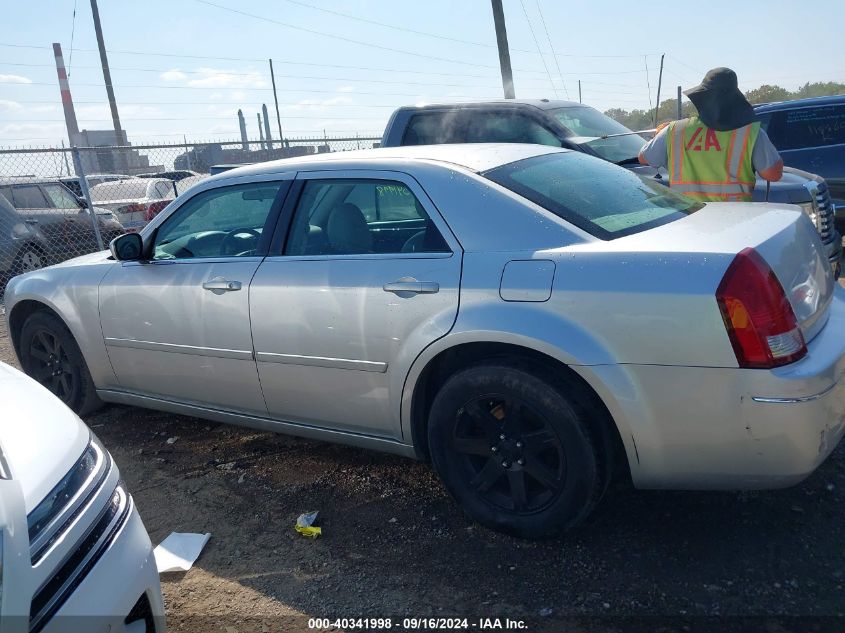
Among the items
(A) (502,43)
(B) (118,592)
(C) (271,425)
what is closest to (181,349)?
(C) (271,425)

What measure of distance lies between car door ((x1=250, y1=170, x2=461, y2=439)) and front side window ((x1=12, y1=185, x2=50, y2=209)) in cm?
860

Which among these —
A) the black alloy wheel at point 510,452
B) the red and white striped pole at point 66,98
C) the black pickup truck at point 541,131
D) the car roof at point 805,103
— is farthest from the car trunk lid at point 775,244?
the red and white striped pole at point 66,98

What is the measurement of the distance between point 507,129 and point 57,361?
462 cm

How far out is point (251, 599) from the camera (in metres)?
2.83

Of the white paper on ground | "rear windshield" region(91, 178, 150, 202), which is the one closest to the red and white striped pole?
"rear windshield" region(91, 178, 150, 202)

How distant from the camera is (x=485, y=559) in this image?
2.93 metres

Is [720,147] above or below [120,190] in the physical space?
above

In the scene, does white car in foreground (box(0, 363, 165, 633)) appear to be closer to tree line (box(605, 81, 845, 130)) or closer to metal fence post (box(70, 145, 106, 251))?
metal fence post (box(70, 145, 106, 251))

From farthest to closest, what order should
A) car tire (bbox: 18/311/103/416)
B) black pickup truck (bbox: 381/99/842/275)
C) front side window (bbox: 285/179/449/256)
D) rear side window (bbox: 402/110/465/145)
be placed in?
rear side window (bbox: 402/110/465/145), black pickup truck (bbox: 381/99/842/275), car tire (bbox: 18/311/103/416), front side window (bbox: 285/179/449/256)

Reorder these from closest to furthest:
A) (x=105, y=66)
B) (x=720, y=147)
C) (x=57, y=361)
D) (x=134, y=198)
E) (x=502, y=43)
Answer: (x=57, y=361) < (x=720, y=147) < (x=134, y=198) < (x=502, y=43) < (x=105, y=66)

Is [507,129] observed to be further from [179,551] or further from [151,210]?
[151,210]

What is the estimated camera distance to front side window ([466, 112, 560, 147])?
718 cm

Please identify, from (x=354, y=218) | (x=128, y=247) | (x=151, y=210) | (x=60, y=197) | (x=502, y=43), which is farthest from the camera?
(x=502, y=43)

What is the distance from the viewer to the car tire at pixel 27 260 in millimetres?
10133
